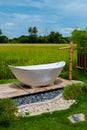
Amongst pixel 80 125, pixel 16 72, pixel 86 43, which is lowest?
pixel 80 125

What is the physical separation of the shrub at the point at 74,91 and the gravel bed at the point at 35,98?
0.33 metres

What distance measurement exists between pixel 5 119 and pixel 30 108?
29.7 inches

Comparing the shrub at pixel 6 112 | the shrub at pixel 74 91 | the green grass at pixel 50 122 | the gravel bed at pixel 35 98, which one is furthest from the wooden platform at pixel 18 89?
the green grass at pixel 50 122

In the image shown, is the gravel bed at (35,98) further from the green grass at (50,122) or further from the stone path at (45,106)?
the green grass at (50,122)

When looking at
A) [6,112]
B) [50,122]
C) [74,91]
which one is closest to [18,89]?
[74,91]

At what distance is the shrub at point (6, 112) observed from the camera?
3.66 meters

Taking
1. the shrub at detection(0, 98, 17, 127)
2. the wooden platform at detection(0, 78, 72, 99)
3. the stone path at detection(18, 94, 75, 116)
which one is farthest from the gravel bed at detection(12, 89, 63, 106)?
the shrub at detection(0, 98, 17, 127)

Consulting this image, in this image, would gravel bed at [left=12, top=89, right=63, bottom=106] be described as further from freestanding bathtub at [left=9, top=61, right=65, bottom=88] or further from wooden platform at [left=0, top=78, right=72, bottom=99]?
freestanding bathtub at [left=9, top=61, right=65, bottom=88]

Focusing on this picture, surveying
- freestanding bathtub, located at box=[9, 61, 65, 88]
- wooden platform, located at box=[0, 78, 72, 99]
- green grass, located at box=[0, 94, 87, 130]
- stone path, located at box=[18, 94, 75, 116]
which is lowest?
green grass, located at box=[0, 94, 87, 130]

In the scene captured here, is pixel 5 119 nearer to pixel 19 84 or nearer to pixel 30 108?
pixel 30 108

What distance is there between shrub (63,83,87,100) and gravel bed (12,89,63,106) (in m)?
0.33

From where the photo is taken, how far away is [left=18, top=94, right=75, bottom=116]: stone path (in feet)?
13.7

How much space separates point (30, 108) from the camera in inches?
171

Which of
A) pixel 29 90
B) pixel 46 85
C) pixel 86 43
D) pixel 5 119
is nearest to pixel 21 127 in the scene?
pixel 5 119
